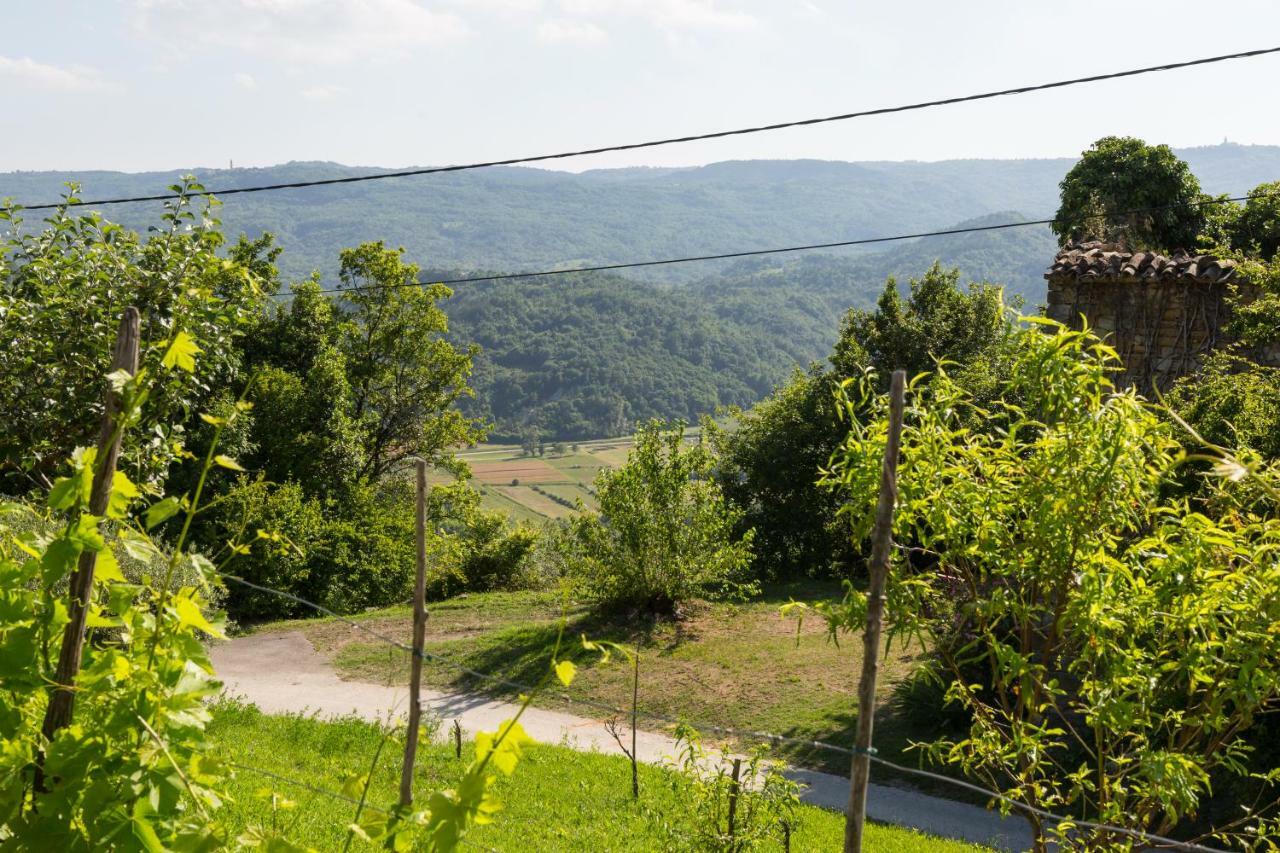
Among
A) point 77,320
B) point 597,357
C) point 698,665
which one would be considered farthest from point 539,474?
point 77,320

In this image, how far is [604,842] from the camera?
8.49 meters

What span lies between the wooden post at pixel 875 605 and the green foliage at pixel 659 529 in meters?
13.8

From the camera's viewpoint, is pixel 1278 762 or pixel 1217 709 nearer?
pixel 1217 709

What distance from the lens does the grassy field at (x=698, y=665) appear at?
13.2 metres

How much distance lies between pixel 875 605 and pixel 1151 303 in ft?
45.3

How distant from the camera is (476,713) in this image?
13812 mm

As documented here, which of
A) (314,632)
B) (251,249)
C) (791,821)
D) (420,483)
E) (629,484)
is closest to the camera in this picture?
(420,483)

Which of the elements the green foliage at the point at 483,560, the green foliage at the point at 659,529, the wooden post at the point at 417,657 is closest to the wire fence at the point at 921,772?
the wooden post at the point at 417,657

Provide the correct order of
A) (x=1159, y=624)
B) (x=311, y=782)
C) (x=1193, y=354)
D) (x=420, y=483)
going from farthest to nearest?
(x=1193, y=354) → (x=311, y=782) → (x=420, y=483) → (x=1159, y=624)

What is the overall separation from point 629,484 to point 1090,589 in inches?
538

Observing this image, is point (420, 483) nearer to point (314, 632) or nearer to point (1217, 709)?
point (1217, 709)

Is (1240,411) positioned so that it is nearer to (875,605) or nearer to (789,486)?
(875,605)

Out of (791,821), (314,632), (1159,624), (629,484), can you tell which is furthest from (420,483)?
(314,632)

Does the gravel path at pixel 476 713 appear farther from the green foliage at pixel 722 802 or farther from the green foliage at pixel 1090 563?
the green foliage at pixel 1090 563
